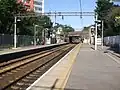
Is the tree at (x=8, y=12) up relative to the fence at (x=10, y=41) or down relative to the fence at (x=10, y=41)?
up

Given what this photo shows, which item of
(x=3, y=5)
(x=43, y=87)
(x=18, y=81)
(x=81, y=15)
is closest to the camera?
(x=43, y=87)

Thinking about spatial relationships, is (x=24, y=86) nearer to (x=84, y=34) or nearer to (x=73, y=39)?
(x=73, y=39)

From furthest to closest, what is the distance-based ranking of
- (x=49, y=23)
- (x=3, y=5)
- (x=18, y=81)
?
(x=49, y=23), (x=3, y=5), (x=18, y=81)

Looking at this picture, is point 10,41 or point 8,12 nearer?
point 10,41

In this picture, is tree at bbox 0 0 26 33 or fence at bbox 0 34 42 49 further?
tree at bbox 0 0 26 33

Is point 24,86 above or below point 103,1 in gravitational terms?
below

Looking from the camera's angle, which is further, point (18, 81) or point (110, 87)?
point (18, 81)

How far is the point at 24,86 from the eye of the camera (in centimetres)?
1451

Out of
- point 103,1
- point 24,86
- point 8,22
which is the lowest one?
point 24,86

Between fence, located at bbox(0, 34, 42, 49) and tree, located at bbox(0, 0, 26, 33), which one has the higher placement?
tree, located at bbox(0, 0, 26, 33)

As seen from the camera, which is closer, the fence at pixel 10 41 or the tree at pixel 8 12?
the fence at pixel 10 41

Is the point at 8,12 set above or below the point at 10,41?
above

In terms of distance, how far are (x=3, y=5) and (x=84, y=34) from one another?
3947 inches

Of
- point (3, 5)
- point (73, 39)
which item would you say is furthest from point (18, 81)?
point (73, 39)
